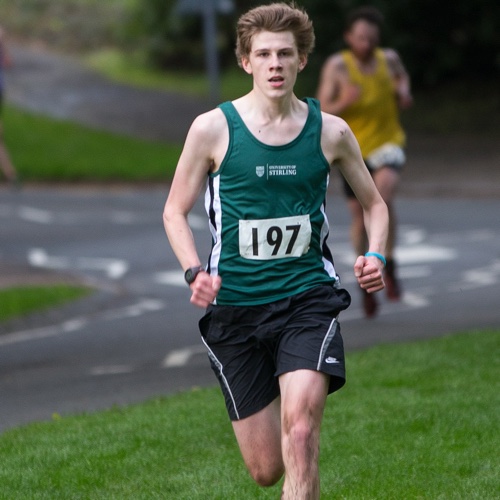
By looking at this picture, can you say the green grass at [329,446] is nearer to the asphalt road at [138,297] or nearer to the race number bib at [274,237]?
the asphalt road at [138,297]

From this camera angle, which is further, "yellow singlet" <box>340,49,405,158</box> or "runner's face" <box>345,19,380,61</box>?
"yellow singlet" <box>340,49,405,158</box>

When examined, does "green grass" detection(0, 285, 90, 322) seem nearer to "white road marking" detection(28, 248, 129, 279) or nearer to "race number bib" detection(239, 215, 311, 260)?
"white road marking" detection(28, 248, 129, 279)

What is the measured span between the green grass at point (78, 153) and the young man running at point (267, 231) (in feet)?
59.9

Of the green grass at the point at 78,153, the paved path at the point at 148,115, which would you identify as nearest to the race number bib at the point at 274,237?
the paved path at the point at 148,115

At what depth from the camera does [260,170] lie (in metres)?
4.96

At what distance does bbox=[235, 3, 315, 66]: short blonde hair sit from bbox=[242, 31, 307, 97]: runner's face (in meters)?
0.02

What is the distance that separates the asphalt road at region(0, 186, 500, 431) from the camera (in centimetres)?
938

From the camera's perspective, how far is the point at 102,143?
2669 cm

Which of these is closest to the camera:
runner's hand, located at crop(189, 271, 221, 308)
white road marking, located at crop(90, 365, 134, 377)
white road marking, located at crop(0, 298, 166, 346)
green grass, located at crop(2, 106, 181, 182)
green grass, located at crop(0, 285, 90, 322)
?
runner's hand, located at crop(189, 271, 221, 308)

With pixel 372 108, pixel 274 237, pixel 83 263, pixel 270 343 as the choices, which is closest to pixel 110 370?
pixel 372 108

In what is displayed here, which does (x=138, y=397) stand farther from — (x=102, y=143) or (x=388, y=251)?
(x=102, y=143)

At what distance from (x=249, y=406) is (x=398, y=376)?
3457 mm

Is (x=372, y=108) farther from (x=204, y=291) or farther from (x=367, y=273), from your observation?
→ (x=204, y=291)

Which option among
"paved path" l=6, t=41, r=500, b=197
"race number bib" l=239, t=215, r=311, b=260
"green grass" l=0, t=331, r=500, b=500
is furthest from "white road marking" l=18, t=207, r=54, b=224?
"race number bib" l=239, t=215, r=311, b=260
